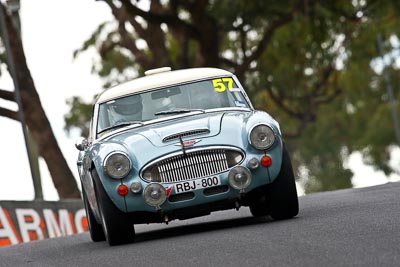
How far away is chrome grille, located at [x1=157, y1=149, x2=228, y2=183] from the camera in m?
12.1

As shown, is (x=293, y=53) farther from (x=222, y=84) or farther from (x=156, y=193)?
(x=156, y=193)

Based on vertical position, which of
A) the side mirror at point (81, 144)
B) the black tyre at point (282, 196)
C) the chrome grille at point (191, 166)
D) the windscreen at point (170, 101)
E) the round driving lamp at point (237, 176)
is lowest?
the black tyre at point (282, 196)

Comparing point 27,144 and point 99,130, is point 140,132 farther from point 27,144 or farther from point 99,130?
point 27,144

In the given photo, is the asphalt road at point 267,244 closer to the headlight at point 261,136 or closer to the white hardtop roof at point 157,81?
the headlight at point 261,136

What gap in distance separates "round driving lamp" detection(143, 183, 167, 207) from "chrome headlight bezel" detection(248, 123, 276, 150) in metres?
0.90

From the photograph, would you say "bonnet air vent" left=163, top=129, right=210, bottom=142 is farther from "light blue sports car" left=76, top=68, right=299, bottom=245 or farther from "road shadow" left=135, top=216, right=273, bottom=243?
"road shadow" left=135, top=216, right=273, bottom=243

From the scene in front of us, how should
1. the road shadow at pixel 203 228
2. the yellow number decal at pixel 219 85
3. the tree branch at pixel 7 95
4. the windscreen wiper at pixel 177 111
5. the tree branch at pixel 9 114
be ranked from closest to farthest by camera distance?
the road shadow at pixel 203 228 < the windscreen wiper at pixel 177 111 < the yellow number decal at pixel 219 85 < the tree branch at pixel 9 114 < the tree branch at pixel 7 95

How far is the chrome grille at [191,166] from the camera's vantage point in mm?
12094

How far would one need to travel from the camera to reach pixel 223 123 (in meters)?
12.5

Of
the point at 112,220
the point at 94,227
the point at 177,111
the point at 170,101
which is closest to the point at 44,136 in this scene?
the point at 94,227

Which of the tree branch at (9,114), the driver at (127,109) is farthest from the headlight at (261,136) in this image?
the tree branch at (9,114)

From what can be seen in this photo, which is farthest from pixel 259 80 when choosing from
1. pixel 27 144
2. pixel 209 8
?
pixel 27 144

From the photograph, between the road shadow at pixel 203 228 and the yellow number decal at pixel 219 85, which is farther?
the yellow number decal at pixel 219 85

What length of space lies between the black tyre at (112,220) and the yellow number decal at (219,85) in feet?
6.42
